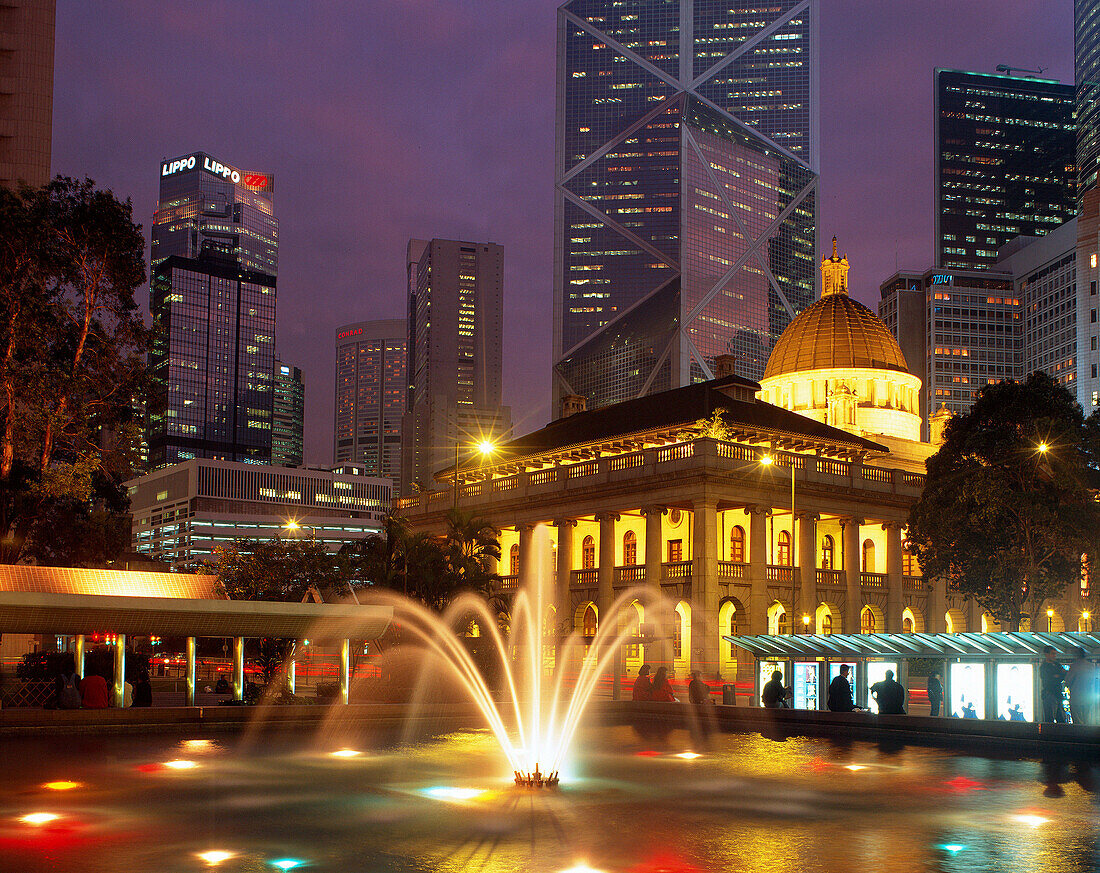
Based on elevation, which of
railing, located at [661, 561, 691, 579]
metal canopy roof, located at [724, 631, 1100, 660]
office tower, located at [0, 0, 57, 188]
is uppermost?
office tower, located at [0, 0, 57, 188]

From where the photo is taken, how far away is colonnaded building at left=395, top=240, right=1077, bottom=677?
58219mm

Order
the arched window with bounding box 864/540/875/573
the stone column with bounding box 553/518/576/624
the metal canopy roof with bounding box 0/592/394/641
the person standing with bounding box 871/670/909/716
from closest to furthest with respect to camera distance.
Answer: the metal canopy roof with bounding box 0/592/394/641
the person standing with bounding box 871/670/909/716
the stone column with bounding box 553/518/576/624
the arched window with bounding box 864/540/875/573

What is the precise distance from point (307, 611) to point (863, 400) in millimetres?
76970

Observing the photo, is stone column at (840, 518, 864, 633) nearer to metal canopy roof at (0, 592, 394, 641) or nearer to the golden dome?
metal canopy roof at (0, 592, 394, 641)

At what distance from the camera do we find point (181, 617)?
27625mm

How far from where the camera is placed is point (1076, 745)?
80.1 feet

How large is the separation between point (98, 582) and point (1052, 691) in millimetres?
25185

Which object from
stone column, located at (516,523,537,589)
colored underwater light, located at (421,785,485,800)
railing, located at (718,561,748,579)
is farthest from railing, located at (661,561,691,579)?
colored underwater light, located at (421,785,485,800)

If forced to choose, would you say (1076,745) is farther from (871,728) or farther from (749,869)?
(749,869)

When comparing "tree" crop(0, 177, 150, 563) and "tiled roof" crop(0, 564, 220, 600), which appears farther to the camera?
"tree" crop(0, 177, 150, 563)

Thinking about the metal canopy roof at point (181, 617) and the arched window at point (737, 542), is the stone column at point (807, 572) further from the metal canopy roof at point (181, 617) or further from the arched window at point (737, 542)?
the metal canopy roof at point (181, 617)

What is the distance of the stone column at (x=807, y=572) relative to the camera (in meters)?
60.2

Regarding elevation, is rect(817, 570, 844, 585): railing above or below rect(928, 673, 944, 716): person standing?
above

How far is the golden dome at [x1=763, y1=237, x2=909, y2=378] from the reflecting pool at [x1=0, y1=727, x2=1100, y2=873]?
3121 inches
